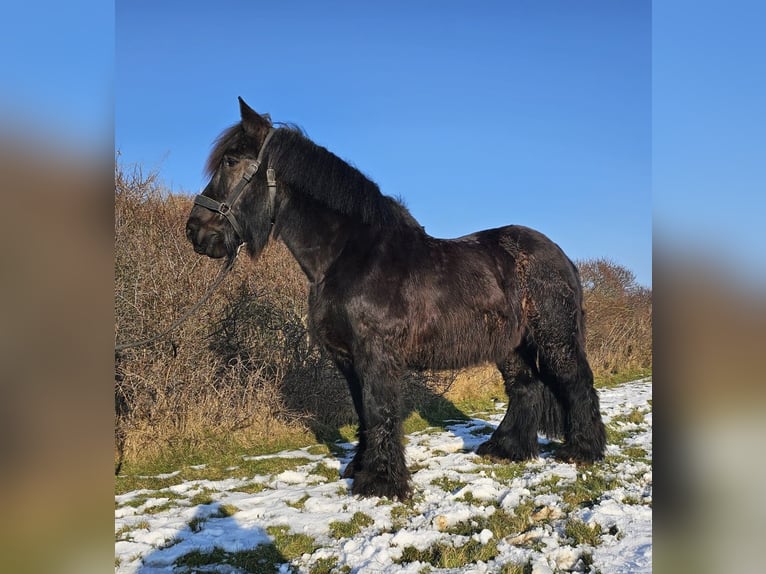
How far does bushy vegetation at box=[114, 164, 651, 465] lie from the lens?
548 cm

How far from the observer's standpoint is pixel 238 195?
12.8 feet

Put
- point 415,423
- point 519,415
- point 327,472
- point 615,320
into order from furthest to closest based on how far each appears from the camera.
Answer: point 615,320
point 415,423
point 519,415
point 327,472

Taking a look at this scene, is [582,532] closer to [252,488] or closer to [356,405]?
[356,405]

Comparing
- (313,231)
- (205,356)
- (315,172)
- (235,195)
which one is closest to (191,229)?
(235,195)

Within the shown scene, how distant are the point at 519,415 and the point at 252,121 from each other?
3.61 m

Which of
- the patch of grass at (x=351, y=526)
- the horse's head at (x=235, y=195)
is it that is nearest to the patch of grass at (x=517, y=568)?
the patch of grass at (x=351, y=526)

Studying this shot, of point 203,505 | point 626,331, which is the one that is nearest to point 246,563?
point 203,505

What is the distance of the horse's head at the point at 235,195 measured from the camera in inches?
152

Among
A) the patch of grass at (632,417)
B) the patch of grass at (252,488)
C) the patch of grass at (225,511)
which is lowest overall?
the patch of grass at (632,417)

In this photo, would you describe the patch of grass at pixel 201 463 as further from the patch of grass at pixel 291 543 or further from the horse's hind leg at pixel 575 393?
the horse's hind leg at pixel 575 393

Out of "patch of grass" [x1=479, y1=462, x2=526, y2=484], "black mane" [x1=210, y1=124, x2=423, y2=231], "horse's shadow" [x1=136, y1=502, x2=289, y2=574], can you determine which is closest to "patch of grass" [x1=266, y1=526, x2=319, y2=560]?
"horse's shadow" [x1=136, y1=502, x2=289, y2=574]

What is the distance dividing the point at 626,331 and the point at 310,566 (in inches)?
Answer: 514

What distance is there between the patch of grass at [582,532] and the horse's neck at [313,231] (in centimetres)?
248
